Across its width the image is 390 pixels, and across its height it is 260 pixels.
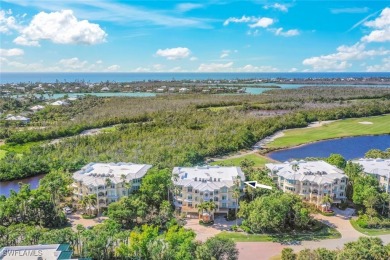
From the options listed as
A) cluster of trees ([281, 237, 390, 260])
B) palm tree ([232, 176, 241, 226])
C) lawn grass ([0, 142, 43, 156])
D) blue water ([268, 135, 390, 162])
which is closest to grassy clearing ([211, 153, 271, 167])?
blue water ([268, 135, 390, 162])

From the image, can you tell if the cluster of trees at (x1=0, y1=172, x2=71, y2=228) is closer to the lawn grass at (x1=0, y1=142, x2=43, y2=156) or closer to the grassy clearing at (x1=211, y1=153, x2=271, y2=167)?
the grassy clearing at (x1=211, y1=153, x2=271, y2=167)

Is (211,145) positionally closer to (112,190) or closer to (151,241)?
(112,190)

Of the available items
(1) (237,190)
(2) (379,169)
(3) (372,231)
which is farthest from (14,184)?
(2) (379,169)

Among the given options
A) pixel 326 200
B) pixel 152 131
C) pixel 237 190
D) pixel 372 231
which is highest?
pixel 152 131

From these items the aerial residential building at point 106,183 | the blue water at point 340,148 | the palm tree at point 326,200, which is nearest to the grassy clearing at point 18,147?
the aerial residential building at point 106,183

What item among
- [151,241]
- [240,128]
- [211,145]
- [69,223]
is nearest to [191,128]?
[240,128]

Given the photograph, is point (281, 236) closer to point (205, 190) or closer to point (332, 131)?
point (205, 190)

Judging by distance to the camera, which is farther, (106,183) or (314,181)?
(314,181)
